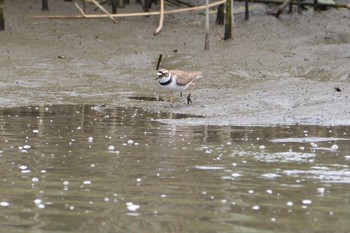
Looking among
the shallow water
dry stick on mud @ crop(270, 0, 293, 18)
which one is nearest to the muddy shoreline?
dry stick on mud @ crop(270, 0, 293, 18)

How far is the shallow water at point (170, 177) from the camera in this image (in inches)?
291

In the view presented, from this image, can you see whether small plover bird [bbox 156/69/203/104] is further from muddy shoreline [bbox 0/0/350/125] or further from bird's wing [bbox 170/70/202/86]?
muddy shoreline [bbox 0/0/350/125]

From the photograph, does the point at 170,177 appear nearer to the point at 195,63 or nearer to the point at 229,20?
the point at 195,63

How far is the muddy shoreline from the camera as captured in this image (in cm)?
1575

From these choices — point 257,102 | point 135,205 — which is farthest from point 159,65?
point 135,205

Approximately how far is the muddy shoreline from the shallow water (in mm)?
1885

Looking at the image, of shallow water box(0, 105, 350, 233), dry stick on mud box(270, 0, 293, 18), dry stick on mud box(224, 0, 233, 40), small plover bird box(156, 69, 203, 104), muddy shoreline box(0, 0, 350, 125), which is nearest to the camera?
shallow water box(0, 105, 350, 233)

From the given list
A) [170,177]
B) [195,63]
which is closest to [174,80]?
[195,63]

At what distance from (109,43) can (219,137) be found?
9.32 metres

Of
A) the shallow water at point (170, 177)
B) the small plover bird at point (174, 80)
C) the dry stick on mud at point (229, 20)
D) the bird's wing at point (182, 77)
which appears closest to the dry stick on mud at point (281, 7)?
the dry stick on mud at point (229, 20)

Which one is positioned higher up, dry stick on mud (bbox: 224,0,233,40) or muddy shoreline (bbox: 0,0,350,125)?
dry stick on mud (bbox: 224,0,233,40)

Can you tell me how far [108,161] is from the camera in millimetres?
10242

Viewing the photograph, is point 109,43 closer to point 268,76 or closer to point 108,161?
point 268,76

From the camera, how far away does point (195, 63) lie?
19656 mm
